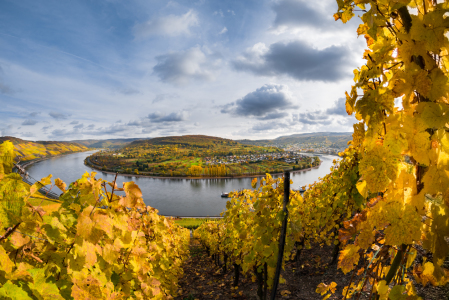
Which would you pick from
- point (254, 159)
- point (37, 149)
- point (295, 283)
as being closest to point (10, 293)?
point (295, 283)

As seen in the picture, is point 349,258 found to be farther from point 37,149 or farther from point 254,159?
point 37,149

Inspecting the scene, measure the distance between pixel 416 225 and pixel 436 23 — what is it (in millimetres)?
603

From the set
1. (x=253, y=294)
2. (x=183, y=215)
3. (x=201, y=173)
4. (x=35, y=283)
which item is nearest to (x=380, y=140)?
(x=35, y=283)

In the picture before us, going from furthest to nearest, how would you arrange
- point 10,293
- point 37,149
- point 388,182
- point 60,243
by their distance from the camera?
point 37,149, point 60,243, point 10,293, point 388,182

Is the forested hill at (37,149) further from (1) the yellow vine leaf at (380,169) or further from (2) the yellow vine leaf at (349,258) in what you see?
(1) the yellow vine leaf at (380,169)

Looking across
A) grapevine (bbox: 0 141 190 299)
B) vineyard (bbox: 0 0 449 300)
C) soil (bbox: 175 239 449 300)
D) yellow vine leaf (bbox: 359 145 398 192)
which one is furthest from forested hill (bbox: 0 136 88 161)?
yellow vine leaf (bbox: 359 145 398 192)

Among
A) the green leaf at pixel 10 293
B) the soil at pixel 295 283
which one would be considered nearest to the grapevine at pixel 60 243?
the green leaf at pixel 10 293

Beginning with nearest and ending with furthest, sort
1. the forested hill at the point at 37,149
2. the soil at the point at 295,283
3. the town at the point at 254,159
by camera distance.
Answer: the soil at the point at 295,283, the town at the point at 254,159, the forested hill at the point at 37,149

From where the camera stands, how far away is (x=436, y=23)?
568 mm

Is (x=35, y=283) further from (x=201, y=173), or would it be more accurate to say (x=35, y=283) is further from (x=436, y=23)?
(x=201, y=173)

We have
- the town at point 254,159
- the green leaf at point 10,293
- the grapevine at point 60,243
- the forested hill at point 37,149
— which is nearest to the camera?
the green leaf at point 10,293

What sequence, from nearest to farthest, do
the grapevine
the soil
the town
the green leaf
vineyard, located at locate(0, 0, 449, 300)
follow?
vineyard, located at locate(0, 0, 449, 300)
the green leaf
the grapevine
the soil
the town

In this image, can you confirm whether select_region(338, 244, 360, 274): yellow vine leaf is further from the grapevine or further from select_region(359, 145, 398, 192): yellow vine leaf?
the grapevine

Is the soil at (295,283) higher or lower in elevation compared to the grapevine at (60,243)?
lower
